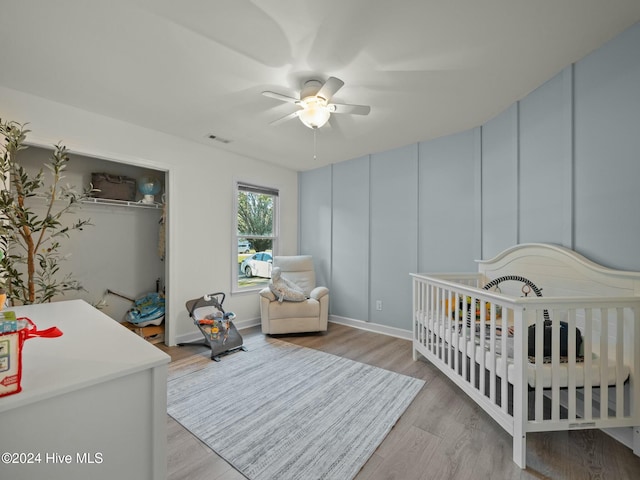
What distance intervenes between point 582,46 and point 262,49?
6.72 ft

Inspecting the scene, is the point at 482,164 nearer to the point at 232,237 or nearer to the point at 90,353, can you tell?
the point at 232,237

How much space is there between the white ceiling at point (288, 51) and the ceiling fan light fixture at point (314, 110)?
173 millimetres

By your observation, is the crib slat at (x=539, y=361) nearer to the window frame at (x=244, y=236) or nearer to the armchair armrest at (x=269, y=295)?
the armchair armrest at (x=269, y=295)

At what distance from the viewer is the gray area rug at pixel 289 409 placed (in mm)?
1505

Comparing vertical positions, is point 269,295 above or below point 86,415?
below

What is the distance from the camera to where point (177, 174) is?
3188mm

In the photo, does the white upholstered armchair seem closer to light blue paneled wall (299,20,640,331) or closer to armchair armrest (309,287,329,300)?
armchair armrest (309,287,329,300)

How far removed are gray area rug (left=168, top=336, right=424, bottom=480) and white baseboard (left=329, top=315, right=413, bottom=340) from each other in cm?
101

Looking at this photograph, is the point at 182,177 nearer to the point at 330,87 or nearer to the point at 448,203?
the point at 330,87

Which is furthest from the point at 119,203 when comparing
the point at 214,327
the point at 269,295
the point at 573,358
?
the point at 573,358

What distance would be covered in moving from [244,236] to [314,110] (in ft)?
7.72

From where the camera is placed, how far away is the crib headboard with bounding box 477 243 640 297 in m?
1.61

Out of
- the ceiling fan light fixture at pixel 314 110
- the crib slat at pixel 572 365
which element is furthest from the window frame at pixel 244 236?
the crib slat at pixel 572 365

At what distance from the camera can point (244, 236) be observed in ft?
13.0
